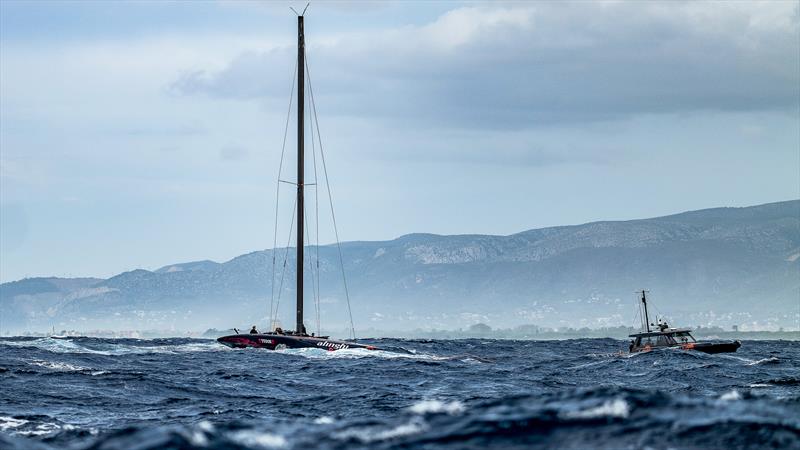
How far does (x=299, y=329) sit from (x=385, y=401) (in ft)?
133

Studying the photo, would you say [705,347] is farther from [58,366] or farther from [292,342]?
[58,366]

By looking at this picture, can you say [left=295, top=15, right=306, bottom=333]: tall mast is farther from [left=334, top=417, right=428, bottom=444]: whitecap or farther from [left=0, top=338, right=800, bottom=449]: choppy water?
[left=334, top=417, right=428, bottom=444]: whitecap

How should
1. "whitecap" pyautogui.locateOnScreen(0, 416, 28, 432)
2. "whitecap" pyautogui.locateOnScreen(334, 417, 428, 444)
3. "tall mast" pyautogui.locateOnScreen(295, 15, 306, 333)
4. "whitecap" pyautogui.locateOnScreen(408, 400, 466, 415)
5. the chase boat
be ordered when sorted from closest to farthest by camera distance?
"whitecap" pyautogui.locateOnScreen(334, 417, 428, 444) < "whitecap" pyautogui.locateOnScreen(408, 400, 466, 415) < "whitecap" pyautogui.locateOnScreen(0, 416, 28, 432) < the chase boat < "tall mast" pyautogui.locateOnScreen(295, 15, 306, 333)

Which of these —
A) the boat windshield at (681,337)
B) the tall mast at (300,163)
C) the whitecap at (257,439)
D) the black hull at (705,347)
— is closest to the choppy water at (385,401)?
the whitecap at (257,439)

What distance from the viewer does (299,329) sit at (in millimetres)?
74812

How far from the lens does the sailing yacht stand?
226 feet

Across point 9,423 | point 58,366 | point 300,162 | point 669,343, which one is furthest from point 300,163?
point 9,423

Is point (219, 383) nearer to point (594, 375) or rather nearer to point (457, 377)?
point (457, 377)

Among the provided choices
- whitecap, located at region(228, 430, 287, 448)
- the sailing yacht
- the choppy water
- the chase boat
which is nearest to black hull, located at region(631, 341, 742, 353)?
the chase boat

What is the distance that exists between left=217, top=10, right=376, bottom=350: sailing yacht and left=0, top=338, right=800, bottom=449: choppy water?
1.37 metres

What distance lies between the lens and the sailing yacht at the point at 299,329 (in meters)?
69.0

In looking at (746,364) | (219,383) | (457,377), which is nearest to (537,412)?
(219,383)

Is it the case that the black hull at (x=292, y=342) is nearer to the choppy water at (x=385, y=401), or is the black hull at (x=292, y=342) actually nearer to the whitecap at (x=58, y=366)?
the choppy water at (x=385, y=401)

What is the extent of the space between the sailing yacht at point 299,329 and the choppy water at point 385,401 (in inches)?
53.8
